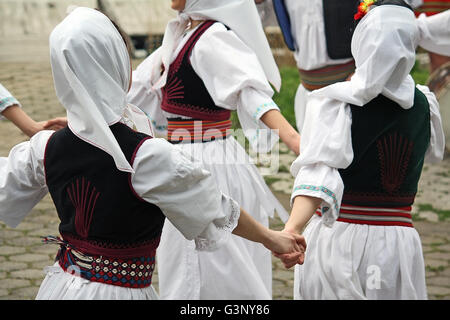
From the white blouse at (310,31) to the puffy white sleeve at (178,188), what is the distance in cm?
242

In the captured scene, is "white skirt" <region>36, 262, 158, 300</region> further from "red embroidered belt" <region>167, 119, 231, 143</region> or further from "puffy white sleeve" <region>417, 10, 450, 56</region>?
"puffy white sleeve" <region>417, 10, 450, 56</region>

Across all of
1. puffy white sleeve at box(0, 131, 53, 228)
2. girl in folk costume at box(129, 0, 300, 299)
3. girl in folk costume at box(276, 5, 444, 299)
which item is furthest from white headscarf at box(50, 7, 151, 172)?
girl in folk costume at box(129, 0, 300, 299)

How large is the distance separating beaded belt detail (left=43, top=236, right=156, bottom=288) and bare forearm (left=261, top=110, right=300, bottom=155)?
1.02 metres

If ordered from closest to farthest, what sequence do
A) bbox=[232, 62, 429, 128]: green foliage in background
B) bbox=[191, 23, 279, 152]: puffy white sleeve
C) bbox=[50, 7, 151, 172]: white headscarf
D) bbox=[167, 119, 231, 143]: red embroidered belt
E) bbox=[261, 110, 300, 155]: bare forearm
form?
1. bbox=[50, 7, 151, 172]: white headscarf
2. bbox=[261, 110, 300, 155]: bare forearm
3. bbox=[191, 23, 279, 152]: puffy white sleeve
4. bbox=[167, 119, 231, 143]: red embroidered belt
5. bbox=[232, 62, 429, 128]: green foliage in background

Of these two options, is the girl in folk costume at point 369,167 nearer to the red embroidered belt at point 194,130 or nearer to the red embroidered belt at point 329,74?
the red embroidered belt at point 194,130

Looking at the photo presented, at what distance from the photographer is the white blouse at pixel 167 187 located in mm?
2326

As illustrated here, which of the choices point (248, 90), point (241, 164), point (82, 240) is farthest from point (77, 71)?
point (241, 164)

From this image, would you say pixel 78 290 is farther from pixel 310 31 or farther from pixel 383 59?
pixel 310 31

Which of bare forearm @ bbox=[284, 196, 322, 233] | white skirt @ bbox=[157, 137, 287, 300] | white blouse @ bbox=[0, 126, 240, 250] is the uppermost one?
white blouse @ bbox=[0, 126, 240, 250]

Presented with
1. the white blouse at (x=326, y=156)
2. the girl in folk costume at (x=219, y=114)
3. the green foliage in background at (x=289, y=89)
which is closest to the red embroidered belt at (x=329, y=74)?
the girl in folk costume at (x=219, y=114)

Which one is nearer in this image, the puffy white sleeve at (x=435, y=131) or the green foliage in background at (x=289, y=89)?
the puffy white sleeve at (x=435, y=131)

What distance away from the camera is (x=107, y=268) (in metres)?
2.48

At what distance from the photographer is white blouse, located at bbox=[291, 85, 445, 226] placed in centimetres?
278

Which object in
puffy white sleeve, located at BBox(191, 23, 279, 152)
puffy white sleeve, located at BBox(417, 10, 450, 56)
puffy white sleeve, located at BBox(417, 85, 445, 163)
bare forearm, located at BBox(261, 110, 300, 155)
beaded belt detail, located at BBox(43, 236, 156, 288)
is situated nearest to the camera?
beaded belt detail, located at BBox(43, 236, 156, 288)
